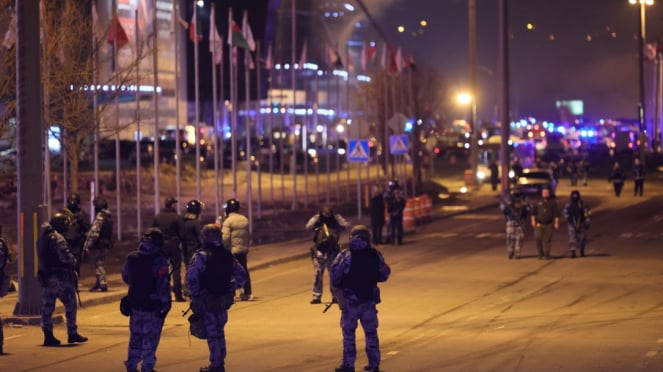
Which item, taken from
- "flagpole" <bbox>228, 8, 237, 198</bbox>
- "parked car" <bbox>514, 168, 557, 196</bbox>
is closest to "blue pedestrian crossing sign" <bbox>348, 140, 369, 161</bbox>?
"flagpole" <bbox>228, 8, 237, 198</bbox>

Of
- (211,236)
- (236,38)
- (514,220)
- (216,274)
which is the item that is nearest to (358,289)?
(216,274)

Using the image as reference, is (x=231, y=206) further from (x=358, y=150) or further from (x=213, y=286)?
(x=358, y=150)

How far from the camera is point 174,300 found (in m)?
19.1

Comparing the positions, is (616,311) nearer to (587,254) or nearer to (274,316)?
(274,316)

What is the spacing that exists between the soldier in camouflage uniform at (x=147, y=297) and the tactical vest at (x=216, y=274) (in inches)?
16.4

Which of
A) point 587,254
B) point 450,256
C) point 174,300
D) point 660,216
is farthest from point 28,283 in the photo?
point 660,216

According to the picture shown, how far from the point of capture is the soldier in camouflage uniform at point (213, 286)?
10945 millimetres

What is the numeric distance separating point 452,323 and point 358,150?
67.4 feet

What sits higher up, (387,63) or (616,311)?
(387,63)

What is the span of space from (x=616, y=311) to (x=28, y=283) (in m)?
8.63

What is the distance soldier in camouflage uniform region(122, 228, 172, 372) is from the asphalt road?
1212 mm

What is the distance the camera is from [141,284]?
1092cm

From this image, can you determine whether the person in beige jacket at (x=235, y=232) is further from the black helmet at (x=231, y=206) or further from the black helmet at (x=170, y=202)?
the black helmet at (x=170, y=202)

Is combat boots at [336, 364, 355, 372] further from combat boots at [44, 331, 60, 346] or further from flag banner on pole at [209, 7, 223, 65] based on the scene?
flag banner on pole at [209, 7, 223, 65]
